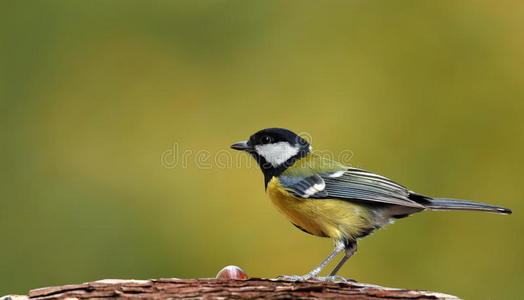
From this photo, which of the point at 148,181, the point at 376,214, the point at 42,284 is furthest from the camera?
the point at 148,181

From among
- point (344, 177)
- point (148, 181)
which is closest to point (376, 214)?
point (344, 177)

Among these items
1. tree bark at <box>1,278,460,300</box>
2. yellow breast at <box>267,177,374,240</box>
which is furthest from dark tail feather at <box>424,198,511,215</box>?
tree bark at <box>1,278,460,300</box>

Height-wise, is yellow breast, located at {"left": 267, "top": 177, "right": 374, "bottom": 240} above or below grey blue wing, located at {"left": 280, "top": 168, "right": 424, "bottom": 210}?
below

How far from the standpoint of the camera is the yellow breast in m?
2.09

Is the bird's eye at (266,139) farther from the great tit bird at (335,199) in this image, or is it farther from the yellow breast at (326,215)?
the yellow breast at (326,215)

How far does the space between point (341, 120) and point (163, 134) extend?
0.95 meters

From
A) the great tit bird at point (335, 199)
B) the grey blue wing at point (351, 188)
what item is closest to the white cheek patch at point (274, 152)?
the great tit bird at point (335, 199)

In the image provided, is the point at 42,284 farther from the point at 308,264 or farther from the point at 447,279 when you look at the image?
the point at 447,279

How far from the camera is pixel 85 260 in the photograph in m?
2.85

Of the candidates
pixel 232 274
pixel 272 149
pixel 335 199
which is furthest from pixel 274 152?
pixel 232 274

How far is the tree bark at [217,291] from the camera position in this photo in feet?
5.00

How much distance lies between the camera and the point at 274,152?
2355mm

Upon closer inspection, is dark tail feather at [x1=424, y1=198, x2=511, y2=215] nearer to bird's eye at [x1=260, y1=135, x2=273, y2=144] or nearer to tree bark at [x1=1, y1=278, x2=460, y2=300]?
tree bark at [x1=1, y1=278, x2=460, y2=300]

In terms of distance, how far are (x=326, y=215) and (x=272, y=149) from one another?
1.28 feet
